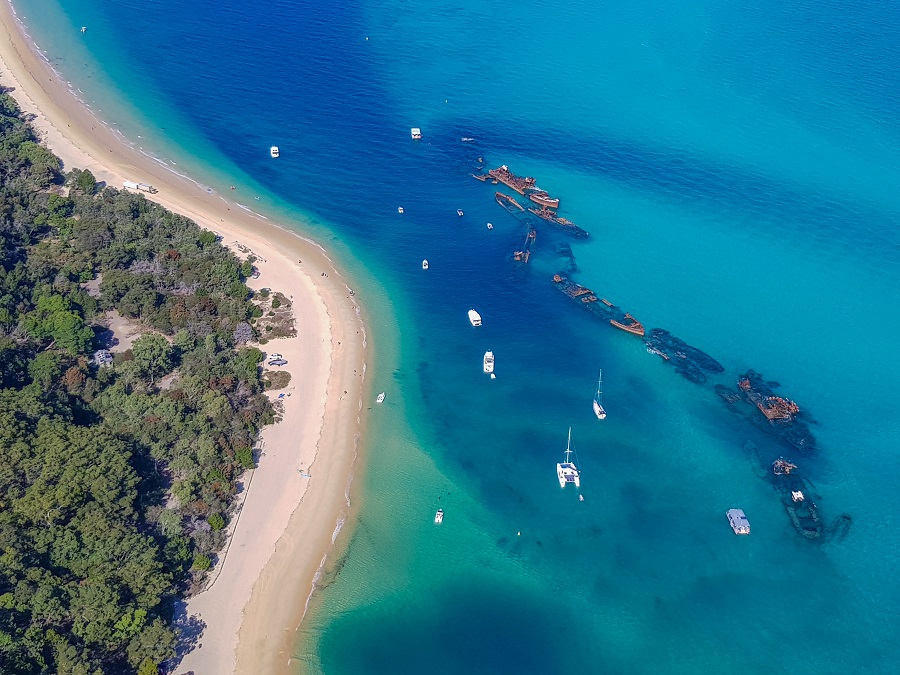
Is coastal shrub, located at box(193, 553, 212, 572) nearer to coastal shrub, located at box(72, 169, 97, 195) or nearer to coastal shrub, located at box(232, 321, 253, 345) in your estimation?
coastal shrub, located at box(232, 321, 253, 345)

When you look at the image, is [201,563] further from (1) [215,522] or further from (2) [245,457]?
(2) [245,457]

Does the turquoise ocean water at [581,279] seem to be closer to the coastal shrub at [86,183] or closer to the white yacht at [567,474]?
the white yacht at [567,474]

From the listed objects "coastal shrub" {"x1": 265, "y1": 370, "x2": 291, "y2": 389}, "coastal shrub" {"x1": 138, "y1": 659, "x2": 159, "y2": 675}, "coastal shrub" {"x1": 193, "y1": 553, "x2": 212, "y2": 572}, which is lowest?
"coastal shrub" {"x1": 138, "y1": 659, "x2": 159, "y2": 675}

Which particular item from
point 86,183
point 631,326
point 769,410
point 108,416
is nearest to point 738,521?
point 769,410

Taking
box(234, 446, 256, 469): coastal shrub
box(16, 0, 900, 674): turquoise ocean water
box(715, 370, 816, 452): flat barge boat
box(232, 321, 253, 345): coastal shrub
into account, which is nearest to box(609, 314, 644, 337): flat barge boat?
box(16, 0, 900, 674): turquoise ocean water

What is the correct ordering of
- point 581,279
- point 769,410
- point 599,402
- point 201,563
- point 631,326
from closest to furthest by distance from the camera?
point 201,563
point 769,410
point 599,402
point 631,326
point 581,279

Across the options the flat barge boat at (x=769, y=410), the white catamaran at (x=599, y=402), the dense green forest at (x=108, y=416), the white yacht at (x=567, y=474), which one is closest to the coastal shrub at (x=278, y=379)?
the dense green forest at (x=108, y=416)
